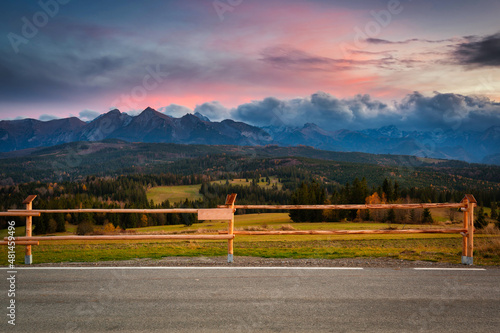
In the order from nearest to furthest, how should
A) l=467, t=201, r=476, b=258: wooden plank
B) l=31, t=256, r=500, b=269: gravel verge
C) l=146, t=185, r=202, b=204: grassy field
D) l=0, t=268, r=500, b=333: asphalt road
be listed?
l=0, t=268, r=500, b=333: asphalt road, l=31, t=256, r=500, b=269: gravel verge, l=467, t=201, r=476, b=258: wooden plank, l=146, t=185, r=202, b=204: grassy field

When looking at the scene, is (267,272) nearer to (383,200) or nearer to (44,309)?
(44,309)

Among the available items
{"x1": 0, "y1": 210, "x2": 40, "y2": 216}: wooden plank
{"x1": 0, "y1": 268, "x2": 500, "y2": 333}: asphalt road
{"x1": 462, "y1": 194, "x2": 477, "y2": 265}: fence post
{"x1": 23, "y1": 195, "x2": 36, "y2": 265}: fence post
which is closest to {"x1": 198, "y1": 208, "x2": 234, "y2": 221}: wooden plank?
{"x1": 0, "y1": 268, "x2": 500, "y2": 333}: asphalt road

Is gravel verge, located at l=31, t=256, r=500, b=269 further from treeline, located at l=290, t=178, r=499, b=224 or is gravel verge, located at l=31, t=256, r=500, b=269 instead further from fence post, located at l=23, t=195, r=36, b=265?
treeline, located at l=290, t=178, r=499, b=224

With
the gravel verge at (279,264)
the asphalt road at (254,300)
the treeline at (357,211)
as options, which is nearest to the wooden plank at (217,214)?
the gravel verge at (279,264)

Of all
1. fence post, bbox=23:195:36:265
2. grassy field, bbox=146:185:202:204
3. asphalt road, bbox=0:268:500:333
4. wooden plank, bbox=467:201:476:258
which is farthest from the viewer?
grassy field, bbox=146:185:202:204

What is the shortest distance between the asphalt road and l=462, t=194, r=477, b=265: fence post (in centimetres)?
98

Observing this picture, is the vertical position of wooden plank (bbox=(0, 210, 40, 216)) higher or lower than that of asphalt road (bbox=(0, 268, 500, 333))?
higher

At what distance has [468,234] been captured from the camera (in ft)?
34.6

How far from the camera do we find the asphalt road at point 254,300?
588cm

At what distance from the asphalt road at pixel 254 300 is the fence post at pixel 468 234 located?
98 cm

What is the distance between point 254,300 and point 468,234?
7807 mm

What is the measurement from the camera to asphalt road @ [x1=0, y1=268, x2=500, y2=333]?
588 cm

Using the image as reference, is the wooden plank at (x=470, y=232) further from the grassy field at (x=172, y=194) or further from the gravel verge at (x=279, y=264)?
the grassy field at (x=172, y=194)

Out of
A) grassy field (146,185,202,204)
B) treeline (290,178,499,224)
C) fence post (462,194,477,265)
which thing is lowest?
grassy field (146,185,202,204)
